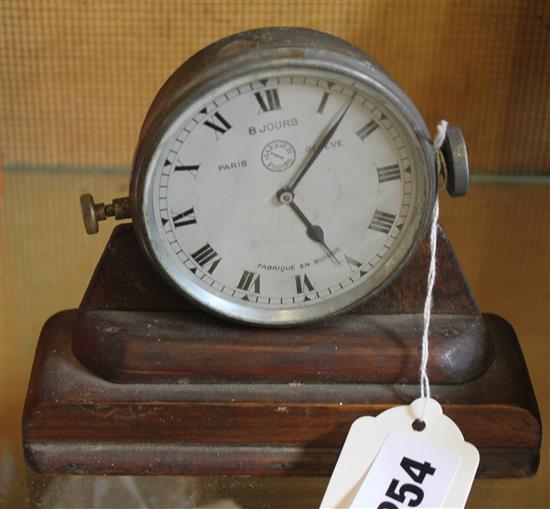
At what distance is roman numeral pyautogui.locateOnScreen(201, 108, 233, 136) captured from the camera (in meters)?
0.92

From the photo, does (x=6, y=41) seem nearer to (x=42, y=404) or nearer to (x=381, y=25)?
(x=381, y=25)

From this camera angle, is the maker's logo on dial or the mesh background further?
the mesh background

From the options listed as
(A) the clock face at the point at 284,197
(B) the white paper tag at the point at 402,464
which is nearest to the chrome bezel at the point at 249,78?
(A) the clock face at the point at 284,197

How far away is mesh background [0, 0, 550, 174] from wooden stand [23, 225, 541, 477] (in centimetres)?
62

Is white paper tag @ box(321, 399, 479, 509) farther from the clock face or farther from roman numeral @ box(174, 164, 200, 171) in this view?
roman numeral @ box(174, 164, 200, 171)

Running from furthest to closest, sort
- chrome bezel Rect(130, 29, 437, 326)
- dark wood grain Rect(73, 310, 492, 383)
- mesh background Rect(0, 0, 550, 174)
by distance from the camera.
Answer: mesh background Rect(0, 0, 550, 174) → dark wood grain Rect(73, 310, 492, 383) → chrome bezel Rect(130, 29, 437, 326)

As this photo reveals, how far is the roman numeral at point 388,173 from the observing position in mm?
954

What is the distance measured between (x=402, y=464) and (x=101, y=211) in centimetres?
37

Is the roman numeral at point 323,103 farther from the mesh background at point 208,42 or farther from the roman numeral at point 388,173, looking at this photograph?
the mesh background at point 208,42

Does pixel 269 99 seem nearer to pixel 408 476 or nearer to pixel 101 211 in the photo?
pixel 101 211

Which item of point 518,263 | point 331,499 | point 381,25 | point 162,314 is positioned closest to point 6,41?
point 381,25

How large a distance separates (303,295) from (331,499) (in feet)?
0.65

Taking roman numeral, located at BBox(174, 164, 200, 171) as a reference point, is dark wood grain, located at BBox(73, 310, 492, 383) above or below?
below

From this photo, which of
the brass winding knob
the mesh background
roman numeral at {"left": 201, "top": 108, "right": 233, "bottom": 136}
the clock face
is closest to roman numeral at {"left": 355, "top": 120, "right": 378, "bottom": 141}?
the clock face
